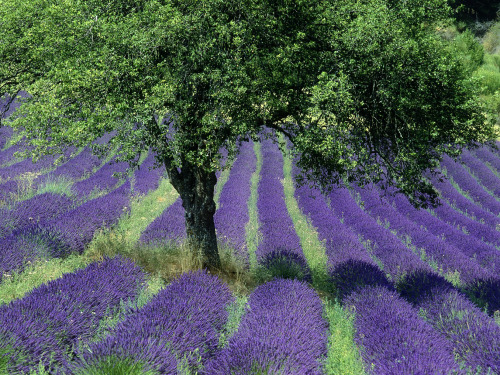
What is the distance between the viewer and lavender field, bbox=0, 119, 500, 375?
179 inches

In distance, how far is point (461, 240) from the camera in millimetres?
11680

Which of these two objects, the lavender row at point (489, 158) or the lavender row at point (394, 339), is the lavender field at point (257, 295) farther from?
the lavender row at point (489, 158)

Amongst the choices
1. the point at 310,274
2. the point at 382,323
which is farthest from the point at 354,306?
the point at 310,274

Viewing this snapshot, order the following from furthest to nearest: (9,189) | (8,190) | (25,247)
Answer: (9,189), (8,190), (25,247)

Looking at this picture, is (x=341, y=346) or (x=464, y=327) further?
(x=464, y=327)

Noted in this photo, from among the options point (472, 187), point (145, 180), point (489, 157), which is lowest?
point (489, 157)

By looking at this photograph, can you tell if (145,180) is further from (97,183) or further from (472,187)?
(472,187)

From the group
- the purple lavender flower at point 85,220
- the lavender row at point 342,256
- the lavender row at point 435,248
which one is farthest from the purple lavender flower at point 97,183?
the lavender row at point 435,248

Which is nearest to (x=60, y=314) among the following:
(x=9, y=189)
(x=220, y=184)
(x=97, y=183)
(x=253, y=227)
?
(x=253, y=227)

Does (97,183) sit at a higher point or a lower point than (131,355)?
lower

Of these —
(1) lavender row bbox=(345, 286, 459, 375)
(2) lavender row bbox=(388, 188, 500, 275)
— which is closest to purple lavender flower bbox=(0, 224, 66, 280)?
(1) lavender row bbox=(345, 286, 459, 375)

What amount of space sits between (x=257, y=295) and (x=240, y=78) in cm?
320

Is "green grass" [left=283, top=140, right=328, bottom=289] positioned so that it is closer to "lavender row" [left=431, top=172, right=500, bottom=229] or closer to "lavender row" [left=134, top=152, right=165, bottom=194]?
"lavender row" [left=431, top=172, right=500, bottom=229]

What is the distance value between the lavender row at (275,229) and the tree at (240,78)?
8.91 feet
